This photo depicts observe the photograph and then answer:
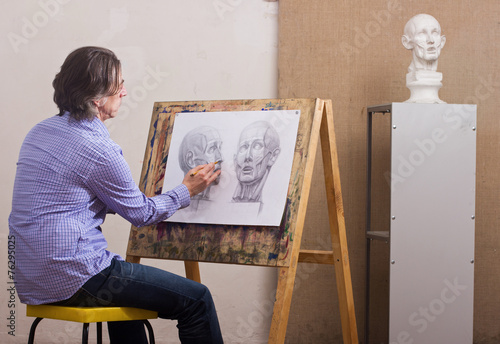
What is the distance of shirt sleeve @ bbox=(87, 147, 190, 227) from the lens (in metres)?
1.77

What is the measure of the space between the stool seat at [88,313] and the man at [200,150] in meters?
0.54

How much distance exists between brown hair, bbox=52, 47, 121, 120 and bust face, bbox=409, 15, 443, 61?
1.52 meters

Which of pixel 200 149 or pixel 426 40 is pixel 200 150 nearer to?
pixel 200 149

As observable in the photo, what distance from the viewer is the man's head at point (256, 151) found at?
85.7 inches

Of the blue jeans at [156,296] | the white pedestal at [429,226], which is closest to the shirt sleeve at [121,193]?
the blue jeans at [156,296]

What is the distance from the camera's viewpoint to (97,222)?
6.14 feet

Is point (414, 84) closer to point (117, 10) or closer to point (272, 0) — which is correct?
point (272, 0)

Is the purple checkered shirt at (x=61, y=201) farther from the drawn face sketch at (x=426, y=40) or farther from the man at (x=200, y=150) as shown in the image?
the drawn face sketch at (x=426, y=40)

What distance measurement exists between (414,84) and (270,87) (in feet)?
2.56

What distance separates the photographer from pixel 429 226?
2664 mm

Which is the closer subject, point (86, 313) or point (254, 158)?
point (86, 313)

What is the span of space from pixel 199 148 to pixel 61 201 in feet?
2.25

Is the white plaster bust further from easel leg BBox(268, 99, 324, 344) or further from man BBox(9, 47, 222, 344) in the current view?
man BBox(9, 47, 222, 344)

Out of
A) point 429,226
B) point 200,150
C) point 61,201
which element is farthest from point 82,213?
point 429,226
